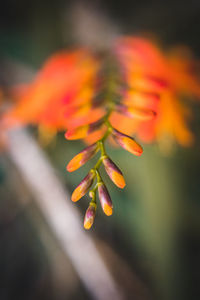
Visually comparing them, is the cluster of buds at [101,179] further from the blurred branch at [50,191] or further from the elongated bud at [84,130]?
the blurred branch at [50,191]

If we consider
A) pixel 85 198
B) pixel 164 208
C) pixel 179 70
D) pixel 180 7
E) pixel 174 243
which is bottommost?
pixel 174 243

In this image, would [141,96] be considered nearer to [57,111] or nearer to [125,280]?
[57,111]

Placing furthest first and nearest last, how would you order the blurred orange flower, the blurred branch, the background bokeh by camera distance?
the background bokeh < the blurred branch < the blurred orange flower

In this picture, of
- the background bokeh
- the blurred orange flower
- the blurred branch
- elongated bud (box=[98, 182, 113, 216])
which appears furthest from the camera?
the background bokeh

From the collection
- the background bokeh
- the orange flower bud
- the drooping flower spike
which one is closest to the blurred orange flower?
the drooping flower spike

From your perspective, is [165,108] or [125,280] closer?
[165,108]

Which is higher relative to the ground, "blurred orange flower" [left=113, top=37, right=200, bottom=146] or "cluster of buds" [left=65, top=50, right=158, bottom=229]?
"blurred orange flower" [left=113, top=37, right=200, bottom=146]

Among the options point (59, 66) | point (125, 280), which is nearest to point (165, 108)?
point (59, 66)

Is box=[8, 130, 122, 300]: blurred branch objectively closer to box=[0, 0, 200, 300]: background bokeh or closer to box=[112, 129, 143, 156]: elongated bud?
box=[0, 0, 200, 300]: background bokeh

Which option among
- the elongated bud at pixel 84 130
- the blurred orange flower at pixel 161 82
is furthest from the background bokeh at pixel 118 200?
the elongated bud at pixel 84 130

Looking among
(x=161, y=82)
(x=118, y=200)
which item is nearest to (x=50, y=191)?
(x=118, y=200)
